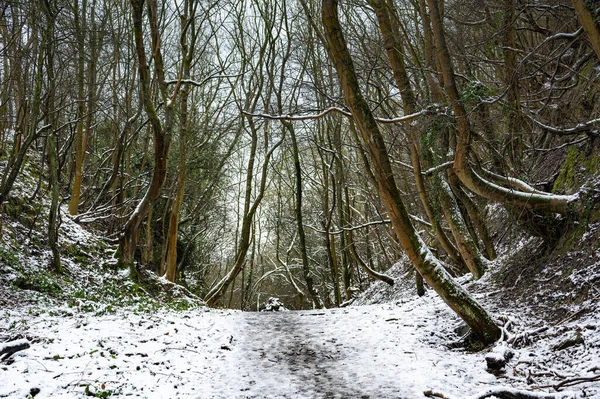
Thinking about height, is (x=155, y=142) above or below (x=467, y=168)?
above

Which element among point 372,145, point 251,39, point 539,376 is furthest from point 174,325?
point 251,39

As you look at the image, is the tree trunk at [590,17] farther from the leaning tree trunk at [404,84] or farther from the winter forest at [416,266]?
the leaning tree trunk at [404,84]

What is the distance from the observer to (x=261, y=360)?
547 centimetres

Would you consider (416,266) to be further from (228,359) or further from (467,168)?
(228,359)

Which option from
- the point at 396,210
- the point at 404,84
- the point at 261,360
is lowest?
the point at 261,360

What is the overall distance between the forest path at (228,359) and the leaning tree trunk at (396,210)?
557mm

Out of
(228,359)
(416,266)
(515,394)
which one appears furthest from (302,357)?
(515,394)

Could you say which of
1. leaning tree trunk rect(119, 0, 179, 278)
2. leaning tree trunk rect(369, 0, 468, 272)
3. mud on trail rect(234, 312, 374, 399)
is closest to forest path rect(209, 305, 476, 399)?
mud on trail rect(234, 312, 374, 399)

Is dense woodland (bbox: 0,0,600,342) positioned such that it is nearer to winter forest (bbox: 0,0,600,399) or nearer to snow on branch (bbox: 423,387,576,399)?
winter forest (bbox: 0,0,600,399)

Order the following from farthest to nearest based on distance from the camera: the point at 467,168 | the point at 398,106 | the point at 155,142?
the point at 398,106 < the point at 155,142 < the point at 467,168

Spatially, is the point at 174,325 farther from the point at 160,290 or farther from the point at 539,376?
the point at 539,376

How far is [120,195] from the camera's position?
12.6 meters

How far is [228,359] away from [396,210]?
3137 millimetres

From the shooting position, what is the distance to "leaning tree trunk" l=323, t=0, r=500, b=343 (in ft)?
16.9
